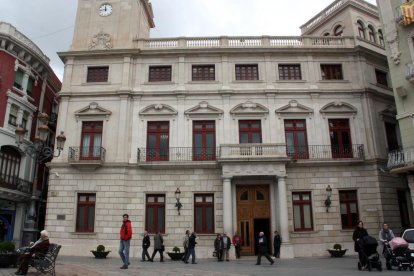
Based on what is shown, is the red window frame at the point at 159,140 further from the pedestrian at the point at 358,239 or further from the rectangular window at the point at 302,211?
the pedestrian at the point at 358,239

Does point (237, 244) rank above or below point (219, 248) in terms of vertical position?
above

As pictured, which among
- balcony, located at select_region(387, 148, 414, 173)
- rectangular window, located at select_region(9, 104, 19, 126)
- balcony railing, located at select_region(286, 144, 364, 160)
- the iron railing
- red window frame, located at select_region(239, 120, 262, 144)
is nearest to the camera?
balcony, located at select_region(387, 148, 414, 173)

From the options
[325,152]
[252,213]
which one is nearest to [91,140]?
[252,213]

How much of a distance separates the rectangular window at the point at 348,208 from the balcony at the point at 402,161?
350 centimetres

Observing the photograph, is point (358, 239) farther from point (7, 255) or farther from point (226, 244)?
point (7, 255)

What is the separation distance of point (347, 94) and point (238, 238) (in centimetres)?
1261

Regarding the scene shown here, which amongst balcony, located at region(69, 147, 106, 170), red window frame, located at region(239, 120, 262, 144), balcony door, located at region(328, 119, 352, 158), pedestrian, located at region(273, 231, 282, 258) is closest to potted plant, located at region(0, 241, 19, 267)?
balcony, located at region(69, 147, 106, 170)

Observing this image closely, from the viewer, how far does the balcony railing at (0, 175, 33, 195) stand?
25.0 m

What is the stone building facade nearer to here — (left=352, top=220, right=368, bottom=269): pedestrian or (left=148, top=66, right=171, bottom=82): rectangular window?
(left=148, top=66, right=171, bottom=82): rectangular window

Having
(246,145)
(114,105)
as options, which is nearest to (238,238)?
(246,145)

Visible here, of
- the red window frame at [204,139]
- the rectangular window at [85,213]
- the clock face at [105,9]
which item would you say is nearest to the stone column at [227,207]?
the red window frame at [204,139]

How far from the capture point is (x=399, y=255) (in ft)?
41.6

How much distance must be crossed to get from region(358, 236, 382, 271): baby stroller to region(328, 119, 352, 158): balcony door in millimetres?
11297

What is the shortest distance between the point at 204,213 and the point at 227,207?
79.5 inches
